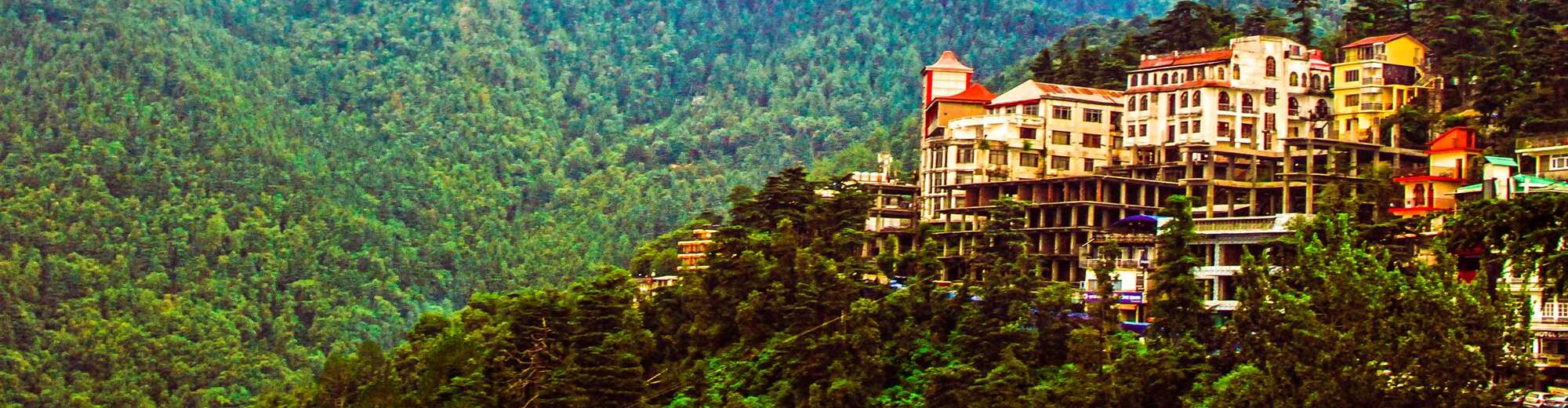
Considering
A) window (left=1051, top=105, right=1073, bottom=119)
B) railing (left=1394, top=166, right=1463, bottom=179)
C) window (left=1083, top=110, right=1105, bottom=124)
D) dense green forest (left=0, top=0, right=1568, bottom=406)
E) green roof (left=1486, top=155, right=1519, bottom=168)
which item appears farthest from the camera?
window (left=1083, top=110, right=1105, bottom=124)

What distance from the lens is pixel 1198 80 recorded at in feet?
250

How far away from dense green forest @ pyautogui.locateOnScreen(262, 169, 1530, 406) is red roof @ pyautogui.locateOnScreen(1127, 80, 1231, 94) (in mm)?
7683

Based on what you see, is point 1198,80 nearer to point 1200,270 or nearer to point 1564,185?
point 1200,270

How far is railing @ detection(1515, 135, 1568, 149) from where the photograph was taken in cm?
6488

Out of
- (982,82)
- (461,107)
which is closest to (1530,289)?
(982,82)

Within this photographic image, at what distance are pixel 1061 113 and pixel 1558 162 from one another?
60.3 ft

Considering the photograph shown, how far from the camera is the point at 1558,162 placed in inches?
2549

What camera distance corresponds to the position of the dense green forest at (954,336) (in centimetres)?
4875

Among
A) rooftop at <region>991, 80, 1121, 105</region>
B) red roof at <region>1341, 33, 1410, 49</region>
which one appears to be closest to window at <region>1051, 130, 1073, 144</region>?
rooftop at <region>991, 80, 1121, 105</region>

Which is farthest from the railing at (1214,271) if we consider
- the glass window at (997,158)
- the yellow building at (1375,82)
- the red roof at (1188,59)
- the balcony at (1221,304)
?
the glass window at (997,158)

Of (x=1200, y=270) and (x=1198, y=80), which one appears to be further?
(x=1198, y=80)

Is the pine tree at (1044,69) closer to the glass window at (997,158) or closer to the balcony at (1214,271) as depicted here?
the glass window at (997,158)

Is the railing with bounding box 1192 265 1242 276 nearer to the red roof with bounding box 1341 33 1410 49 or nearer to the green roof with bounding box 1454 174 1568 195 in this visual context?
the green roof with bounding box 1454 174 1568 195

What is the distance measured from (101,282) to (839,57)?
56907mm
